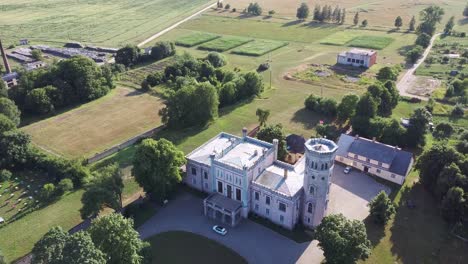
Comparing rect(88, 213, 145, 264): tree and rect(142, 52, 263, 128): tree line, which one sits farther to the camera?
rect(142, 52, 263, 128): tree line

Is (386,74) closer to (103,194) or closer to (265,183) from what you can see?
(265,183)

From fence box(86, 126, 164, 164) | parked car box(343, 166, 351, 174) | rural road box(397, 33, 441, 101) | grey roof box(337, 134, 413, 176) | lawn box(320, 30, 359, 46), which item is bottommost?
rural road box(397, 33, 441, 101)

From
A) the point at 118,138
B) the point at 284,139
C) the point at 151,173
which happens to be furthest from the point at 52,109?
the point at 284,139

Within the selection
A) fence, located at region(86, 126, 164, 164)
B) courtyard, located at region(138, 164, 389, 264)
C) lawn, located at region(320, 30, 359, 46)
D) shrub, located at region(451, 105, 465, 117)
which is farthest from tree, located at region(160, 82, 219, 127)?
lawn, located at region(320, 30, 359, 46)

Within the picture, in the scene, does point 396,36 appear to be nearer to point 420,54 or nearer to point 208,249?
point 420,54

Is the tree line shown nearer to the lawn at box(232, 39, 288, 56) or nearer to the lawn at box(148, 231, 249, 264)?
the lawn at box(232, 39, 288, 56)

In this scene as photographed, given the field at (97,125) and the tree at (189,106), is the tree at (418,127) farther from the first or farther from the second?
the field at (97,125)
